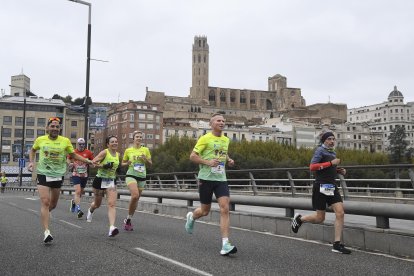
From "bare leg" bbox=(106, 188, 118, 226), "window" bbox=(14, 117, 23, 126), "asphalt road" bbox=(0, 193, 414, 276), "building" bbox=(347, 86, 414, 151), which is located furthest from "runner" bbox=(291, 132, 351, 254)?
"building" bbox=(347, 86, 414, 151)

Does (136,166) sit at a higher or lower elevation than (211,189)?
higher

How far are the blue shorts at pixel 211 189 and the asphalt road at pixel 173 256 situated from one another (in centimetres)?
81

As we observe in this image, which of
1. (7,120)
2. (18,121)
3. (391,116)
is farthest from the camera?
(391,116)

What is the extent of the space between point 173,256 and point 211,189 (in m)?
1.17

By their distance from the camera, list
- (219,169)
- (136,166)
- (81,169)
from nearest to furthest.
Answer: (219,169), (136,166), (81,169)

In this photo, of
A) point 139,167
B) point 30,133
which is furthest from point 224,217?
point 30,133

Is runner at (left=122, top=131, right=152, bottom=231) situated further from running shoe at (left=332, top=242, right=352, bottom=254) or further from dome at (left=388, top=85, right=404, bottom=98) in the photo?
dome at (left=388, top=85, right=404, bottom=98)

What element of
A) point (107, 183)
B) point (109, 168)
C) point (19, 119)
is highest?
point (19, 119)

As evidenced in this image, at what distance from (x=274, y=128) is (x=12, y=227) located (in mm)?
128276

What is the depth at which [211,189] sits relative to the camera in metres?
7.45

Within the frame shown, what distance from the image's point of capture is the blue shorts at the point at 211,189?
7352 mm

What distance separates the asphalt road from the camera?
19.4 ft

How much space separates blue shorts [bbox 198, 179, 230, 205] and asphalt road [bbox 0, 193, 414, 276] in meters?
0.81

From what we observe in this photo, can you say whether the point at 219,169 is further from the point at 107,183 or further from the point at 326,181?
the point at 107,183
